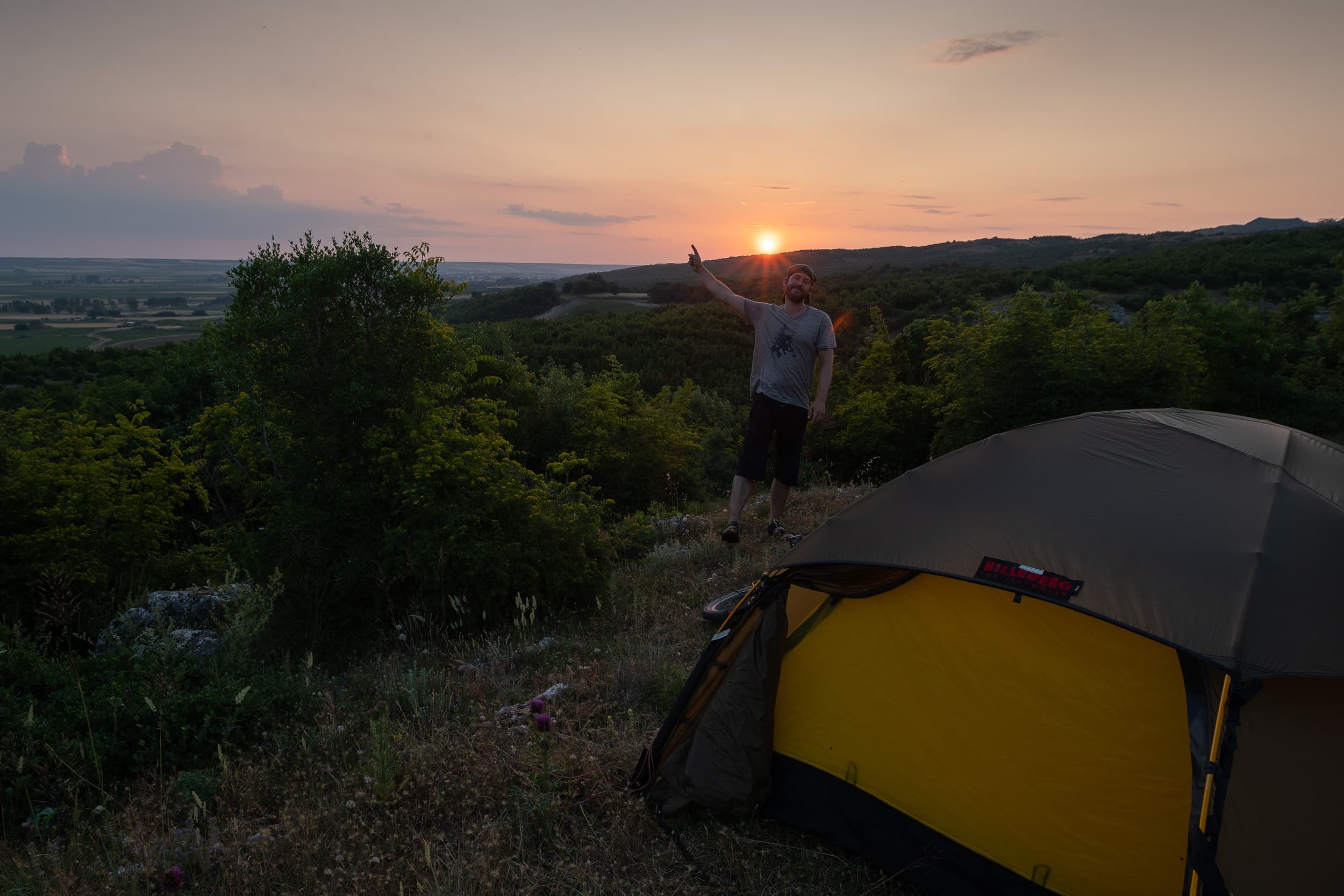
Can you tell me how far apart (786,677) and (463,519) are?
3.42 m

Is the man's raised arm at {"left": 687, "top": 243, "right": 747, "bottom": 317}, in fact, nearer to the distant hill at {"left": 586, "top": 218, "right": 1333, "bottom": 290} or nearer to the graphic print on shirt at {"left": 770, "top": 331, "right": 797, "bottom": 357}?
the graphic print on shirt at {"left": 770, "top": 331, "right": 797, "bottom": 357}

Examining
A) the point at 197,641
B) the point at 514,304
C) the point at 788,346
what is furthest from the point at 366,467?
the point at 514,304

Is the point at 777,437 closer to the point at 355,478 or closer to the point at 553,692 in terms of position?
the point at 553,692

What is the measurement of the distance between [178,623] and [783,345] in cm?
575

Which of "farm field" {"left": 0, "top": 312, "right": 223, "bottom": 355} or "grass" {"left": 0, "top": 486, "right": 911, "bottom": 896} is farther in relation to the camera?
"farm field" {"left": 0, "top": 312, "right": 223, "bottom": 355}

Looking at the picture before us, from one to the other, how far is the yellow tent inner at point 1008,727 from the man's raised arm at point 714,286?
3.24 metres

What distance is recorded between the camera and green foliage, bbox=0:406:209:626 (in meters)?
8.15

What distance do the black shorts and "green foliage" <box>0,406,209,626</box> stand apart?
21.0 ft

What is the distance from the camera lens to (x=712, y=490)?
57.5ft

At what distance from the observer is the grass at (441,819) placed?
2.96 meters

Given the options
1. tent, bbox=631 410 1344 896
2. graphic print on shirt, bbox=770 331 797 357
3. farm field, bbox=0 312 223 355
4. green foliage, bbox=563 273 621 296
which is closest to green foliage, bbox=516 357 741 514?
graphic print on shirt, bbox=770 331 797 357

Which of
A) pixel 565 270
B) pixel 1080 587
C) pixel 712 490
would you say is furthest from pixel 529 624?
pixel 565 270

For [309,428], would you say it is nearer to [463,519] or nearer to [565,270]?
[463,519]

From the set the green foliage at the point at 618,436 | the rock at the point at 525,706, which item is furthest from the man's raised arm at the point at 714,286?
the green foliage at the point at 618,436
